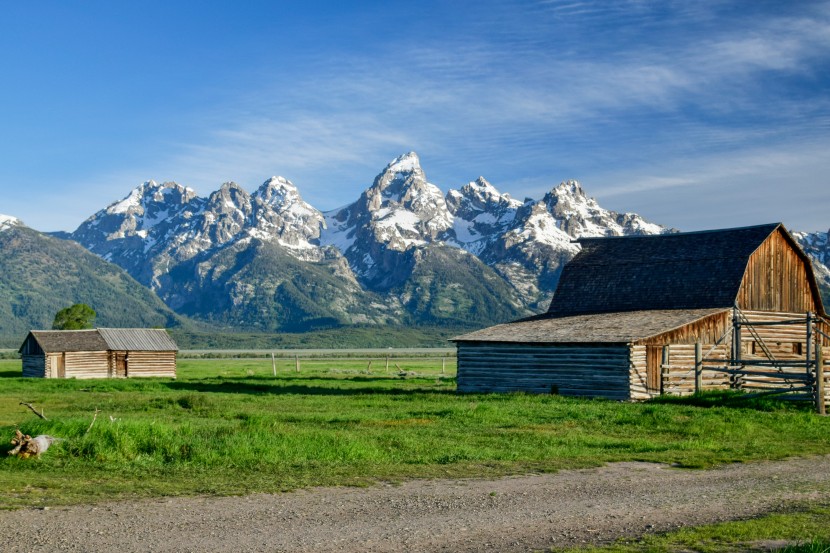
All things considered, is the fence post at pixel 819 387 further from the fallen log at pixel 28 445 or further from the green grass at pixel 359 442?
the fallen log at pixel 28 445

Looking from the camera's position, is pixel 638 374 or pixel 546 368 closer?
pixel 638 374

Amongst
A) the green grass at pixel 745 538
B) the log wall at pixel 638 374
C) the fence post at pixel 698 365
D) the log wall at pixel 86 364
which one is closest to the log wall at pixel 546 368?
the log wall at pixel 638 374

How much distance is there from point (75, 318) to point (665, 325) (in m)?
76.4

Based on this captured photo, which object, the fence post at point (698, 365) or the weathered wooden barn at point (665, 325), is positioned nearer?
the fence post at point (698, 365)

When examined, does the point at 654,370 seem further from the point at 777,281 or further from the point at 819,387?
the point at 777,281

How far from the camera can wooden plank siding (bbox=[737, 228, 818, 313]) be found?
48.1 meters

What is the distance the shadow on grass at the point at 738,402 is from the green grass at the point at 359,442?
16 cm

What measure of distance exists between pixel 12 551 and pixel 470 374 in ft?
122

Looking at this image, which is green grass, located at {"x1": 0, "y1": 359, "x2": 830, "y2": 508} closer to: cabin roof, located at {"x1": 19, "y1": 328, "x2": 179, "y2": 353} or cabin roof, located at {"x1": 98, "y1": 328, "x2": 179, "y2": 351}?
cabin roof, located at {"x1": 19, "y1": 328, "x2": 179, "y2": 353}

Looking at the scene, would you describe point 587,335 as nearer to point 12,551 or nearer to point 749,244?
point 749,244

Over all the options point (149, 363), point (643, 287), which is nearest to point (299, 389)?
point (643, 287)

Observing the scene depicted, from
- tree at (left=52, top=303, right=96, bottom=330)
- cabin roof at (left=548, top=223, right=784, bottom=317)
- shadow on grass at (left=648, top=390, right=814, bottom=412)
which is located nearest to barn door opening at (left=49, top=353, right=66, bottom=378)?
tree at (left=52, top=303, right=96, bottom=330)

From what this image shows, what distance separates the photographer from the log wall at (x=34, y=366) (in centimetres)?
7581

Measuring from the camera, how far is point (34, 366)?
77.8 meters
